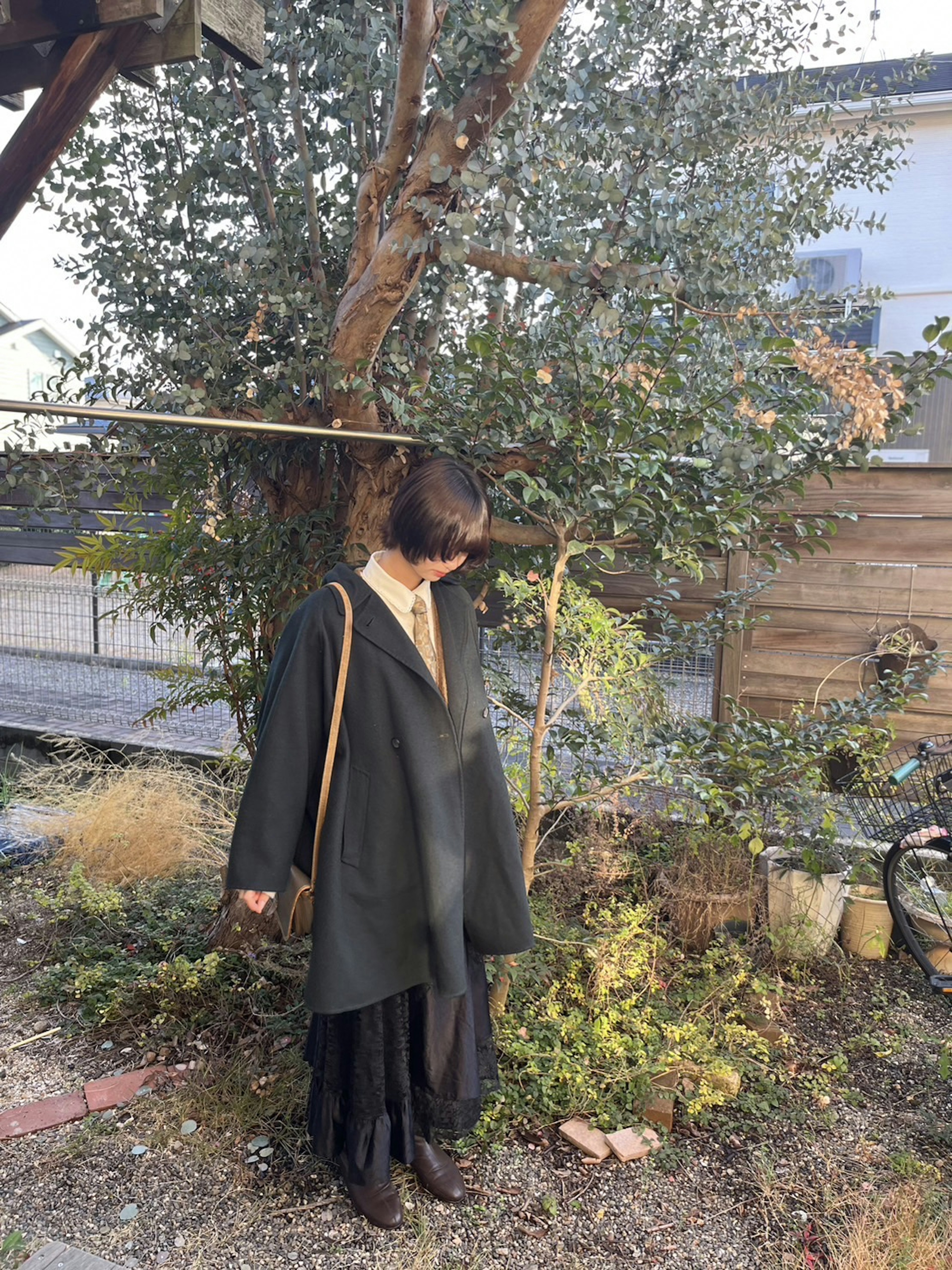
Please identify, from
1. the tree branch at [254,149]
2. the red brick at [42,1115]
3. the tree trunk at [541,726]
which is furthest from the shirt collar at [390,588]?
the red brick at [42,1115]

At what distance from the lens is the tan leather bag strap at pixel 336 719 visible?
2.07 m

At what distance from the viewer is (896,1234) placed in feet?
6.65

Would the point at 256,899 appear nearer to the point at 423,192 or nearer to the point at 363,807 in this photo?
the point at 363,807

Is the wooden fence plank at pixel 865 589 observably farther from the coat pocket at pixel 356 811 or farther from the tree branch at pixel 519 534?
the coat pocket at pixel 356 811

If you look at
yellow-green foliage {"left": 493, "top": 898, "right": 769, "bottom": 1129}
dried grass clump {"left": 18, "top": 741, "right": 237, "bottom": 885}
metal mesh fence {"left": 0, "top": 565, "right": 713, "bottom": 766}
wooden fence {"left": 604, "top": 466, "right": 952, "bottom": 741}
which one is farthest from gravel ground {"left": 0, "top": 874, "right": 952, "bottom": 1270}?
metal mesh fence {"left": 0, "top": 565, "right": 713, "bottom": 766}

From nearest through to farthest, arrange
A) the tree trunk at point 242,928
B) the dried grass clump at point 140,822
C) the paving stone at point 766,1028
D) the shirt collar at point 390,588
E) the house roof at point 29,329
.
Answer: the shirt collar at point 390,588 < the paving stone at point 766,1028 < the tree trunk at point 242,928 < the dried grass clump at point 140,822 < the house roof at point 29,329

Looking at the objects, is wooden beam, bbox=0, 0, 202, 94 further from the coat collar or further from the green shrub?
the green shrub

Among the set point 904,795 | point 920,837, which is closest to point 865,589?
point 904,795

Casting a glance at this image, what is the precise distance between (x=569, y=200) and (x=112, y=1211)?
10.0 ft

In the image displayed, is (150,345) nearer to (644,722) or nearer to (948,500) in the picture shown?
(644,722)

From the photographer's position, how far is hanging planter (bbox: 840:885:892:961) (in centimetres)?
358

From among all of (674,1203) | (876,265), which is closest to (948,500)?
(674,1203)

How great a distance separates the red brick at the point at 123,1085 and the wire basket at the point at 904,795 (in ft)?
8.38

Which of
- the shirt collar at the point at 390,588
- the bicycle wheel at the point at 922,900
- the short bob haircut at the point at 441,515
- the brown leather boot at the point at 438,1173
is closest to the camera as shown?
the short bob haircut at the point at 441,515
